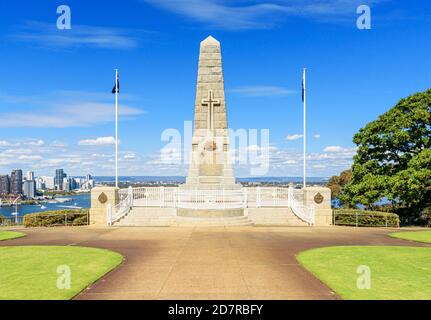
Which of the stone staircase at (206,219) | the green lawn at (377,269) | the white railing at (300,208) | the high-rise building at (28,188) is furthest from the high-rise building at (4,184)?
the green lawn at (377,269)

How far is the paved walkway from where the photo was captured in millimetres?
7887

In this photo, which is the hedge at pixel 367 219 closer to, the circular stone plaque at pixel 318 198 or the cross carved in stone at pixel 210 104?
the circular stone plaque at pixel 318 198

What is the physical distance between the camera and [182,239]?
15.3 metres

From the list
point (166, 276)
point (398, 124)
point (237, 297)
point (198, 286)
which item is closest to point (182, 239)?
point (166, 276)

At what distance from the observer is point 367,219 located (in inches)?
834

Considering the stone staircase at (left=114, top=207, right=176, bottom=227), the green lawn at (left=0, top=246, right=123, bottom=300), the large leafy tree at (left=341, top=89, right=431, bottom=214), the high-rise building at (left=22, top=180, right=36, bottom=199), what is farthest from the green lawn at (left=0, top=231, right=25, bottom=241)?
the high-rise building at (left=22, top=180, right=36, bottom=199)

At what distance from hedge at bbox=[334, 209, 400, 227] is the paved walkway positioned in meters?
2.41

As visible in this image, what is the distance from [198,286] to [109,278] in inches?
85.4

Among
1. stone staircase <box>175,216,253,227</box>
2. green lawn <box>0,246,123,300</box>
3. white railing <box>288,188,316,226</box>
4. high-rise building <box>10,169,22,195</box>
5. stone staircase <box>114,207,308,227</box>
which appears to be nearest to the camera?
green lawn <box>0,246,123,300</box>

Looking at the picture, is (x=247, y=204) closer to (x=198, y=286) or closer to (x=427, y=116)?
(x=427, y=116)

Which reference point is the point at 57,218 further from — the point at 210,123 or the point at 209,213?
the point at 210,123

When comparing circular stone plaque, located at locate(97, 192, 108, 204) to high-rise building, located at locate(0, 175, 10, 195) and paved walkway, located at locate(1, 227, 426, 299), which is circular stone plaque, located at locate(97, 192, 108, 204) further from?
high-rise building, located at locate(0, 175, 10, 195)

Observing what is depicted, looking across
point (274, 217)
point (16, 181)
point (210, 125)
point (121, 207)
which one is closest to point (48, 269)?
point (121, 207)
